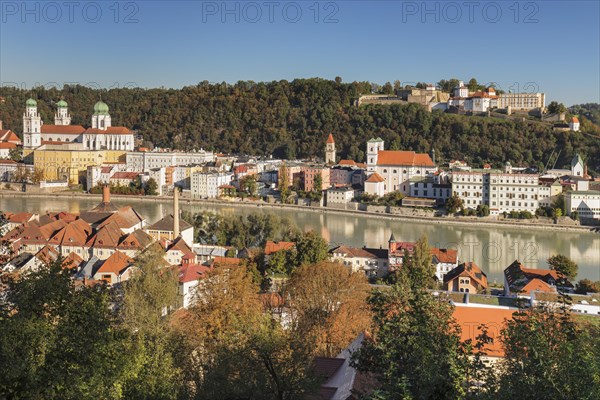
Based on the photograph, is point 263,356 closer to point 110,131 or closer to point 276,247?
point 276,247

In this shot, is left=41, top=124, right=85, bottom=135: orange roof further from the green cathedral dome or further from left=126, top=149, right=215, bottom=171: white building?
left=126, top=149, right=215, bottom=171: white building

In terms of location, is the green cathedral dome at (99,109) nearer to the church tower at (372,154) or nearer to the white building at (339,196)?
the church tower at (372,154)

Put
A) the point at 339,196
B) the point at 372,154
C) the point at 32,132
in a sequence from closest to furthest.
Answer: the point at 339,196
the point at 372,154
the point at 32,132

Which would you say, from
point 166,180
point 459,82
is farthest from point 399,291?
point 459,82

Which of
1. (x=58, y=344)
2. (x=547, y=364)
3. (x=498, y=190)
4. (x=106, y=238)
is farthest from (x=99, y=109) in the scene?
(x=547, y=364)

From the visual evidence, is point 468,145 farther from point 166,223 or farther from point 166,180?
point 166,223

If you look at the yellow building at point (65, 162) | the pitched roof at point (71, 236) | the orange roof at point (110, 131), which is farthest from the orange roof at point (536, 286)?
the orange roof at point (110, 131)
